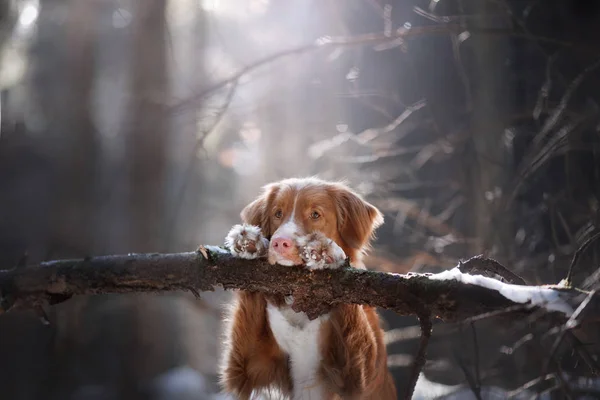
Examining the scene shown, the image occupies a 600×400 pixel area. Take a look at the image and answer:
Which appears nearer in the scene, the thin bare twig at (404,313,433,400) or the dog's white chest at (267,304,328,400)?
the thin bare twig at (404,313,433,400)

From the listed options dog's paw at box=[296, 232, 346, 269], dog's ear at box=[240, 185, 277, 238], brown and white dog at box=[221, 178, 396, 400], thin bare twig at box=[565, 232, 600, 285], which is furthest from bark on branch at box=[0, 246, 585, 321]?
thin bare twig at box=[565, 232, 600, 285]

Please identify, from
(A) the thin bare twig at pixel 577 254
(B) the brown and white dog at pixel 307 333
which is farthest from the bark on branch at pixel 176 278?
(A) the thin bare twig at pixel 577 254

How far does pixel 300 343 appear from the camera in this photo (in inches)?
167

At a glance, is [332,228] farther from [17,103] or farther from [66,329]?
[17,103]

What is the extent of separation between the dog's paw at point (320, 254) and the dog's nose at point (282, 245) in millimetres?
58

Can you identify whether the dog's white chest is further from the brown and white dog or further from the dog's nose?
the dog's nose

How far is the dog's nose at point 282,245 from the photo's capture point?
3523mm

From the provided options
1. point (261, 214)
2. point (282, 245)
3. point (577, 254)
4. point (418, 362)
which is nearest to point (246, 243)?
point (282, 245)

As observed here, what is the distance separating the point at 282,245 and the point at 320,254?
248 millimetres

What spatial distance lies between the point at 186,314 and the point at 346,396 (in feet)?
42.7

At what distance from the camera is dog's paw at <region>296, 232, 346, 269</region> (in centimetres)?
346

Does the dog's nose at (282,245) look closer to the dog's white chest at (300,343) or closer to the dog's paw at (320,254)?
the dog's paw at (320,254)

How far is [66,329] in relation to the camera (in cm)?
991

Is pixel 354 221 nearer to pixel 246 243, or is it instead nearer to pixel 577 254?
Result: pixel 246 243
